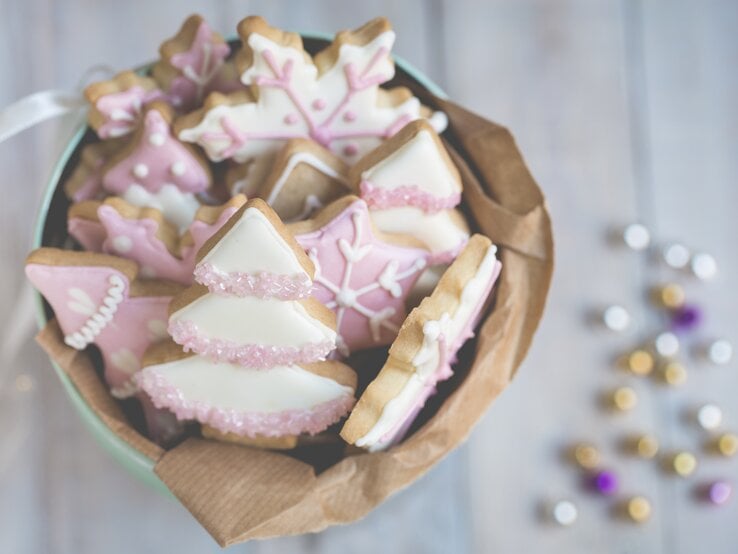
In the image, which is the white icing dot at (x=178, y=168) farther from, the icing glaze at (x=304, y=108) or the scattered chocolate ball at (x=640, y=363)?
the scattered chocolate ball at (x=640, y=363)

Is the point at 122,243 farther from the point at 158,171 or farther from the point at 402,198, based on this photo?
the point at 402,198

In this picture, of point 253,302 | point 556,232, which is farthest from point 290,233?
point 556,232

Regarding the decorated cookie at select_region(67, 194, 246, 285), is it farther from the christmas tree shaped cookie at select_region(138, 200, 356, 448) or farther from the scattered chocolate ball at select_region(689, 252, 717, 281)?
the scattered chocolate ball at select_region(689, 252, 717, 281)

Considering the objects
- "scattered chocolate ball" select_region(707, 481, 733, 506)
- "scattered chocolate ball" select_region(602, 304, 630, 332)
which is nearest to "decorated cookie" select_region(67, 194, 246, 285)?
"scattered chocolate ball" select_region(602, 304, 630, 332)

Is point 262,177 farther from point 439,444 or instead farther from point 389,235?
point 439,444

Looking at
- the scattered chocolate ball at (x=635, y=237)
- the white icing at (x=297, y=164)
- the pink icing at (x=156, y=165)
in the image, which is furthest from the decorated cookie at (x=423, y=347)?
the scattered chocolate ball at (x=635, y=237)

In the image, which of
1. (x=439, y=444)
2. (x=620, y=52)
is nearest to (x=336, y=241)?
(x=439, y=444)

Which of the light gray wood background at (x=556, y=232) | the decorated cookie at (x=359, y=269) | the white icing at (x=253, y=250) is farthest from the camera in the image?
the light gray wood background at (x=556, y=232)
